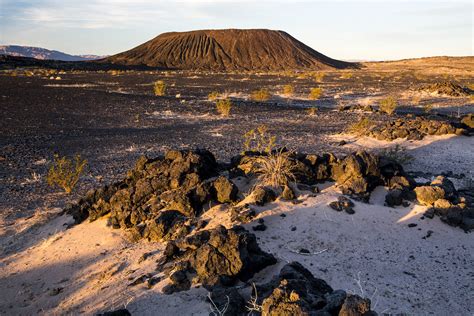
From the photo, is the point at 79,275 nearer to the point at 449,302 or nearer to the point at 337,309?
the point at 337,309

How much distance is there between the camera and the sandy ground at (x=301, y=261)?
14.6 feet

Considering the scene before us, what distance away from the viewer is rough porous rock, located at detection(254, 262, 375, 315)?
3205 mm

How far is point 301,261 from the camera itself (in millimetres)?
4973

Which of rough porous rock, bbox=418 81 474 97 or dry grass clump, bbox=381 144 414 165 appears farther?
rough porous rock, bbox=418 81 474 97

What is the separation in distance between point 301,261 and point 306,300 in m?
1.42

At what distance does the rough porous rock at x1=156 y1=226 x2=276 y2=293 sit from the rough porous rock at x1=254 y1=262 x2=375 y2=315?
0.43 m

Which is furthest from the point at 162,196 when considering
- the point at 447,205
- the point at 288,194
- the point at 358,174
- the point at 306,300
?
A: the point at 447,205

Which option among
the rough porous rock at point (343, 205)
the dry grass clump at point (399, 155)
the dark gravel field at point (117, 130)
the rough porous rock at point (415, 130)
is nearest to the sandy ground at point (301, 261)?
the rough porous rock at point (343, 205)

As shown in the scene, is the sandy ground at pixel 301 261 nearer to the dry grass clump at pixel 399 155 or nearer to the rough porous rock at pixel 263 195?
the rough porous rock at pixel 263 195

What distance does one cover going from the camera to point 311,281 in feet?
13.6

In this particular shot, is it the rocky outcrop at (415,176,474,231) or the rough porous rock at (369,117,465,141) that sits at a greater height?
the rough porous rock at (369,117,465,141)

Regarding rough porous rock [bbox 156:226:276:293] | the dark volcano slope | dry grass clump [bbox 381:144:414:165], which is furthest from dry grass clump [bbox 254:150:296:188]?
the dark volcano slope

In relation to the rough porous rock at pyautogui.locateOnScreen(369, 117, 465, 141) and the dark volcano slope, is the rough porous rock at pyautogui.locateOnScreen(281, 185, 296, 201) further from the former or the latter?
the dark volcano slope

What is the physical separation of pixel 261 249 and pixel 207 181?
70.5 inches
